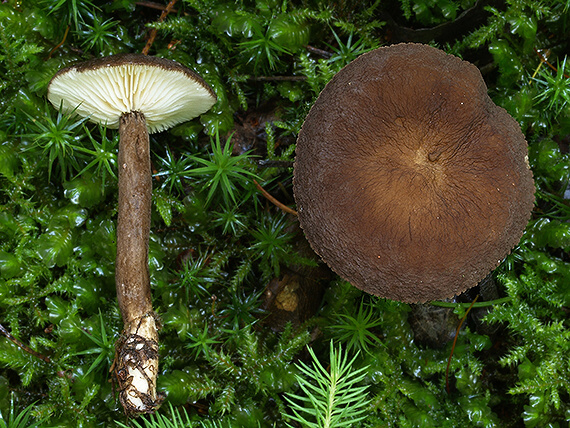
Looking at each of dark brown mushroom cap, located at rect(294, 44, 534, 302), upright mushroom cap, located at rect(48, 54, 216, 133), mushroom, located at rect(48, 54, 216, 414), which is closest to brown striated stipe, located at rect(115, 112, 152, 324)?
mushroom, located at rect(48, 54, 216, 414)

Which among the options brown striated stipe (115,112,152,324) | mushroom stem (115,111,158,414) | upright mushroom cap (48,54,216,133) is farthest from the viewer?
brown striated stipe (115,112,152,324)

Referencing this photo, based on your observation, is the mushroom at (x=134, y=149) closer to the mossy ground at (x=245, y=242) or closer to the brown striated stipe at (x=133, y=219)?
the brown striated stipe at (x=133, y=219)

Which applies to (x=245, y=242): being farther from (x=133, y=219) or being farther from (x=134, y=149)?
(x=134, y=149)

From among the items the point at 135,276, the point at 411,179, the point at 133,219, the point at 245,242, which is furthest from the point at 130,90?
the point at 411,179

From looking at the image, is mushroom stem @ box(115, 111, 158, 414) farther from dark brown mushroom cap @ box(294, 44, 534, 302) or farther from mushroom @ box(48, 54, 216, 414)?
dark brown mushroom cap @ box(294, 44, 534, 302)

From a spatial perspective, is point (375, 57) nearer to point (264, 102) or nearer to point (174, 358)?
point (264, 102)

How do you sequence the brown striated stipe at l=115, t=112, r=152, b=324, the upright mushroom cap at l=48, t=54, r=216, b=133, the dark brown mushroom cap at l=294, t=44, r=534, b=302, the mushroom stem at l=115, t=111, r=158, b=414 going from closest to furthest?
the dark brown mushroom cap at l=294, t=44, r=534, b=302 < the upright mushroom cap at l=48, t=54, r=216, b=133 < the mushroom stem at l=115, t=111, r=158, b=414 < the brown striated stipe at l=115, t=112, r=152, b=324

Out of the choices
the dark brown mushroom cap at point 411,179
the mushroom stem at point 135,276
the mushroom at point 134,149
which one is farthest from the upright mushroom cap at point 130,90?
the dark brown mushroom cap at point 411,179
